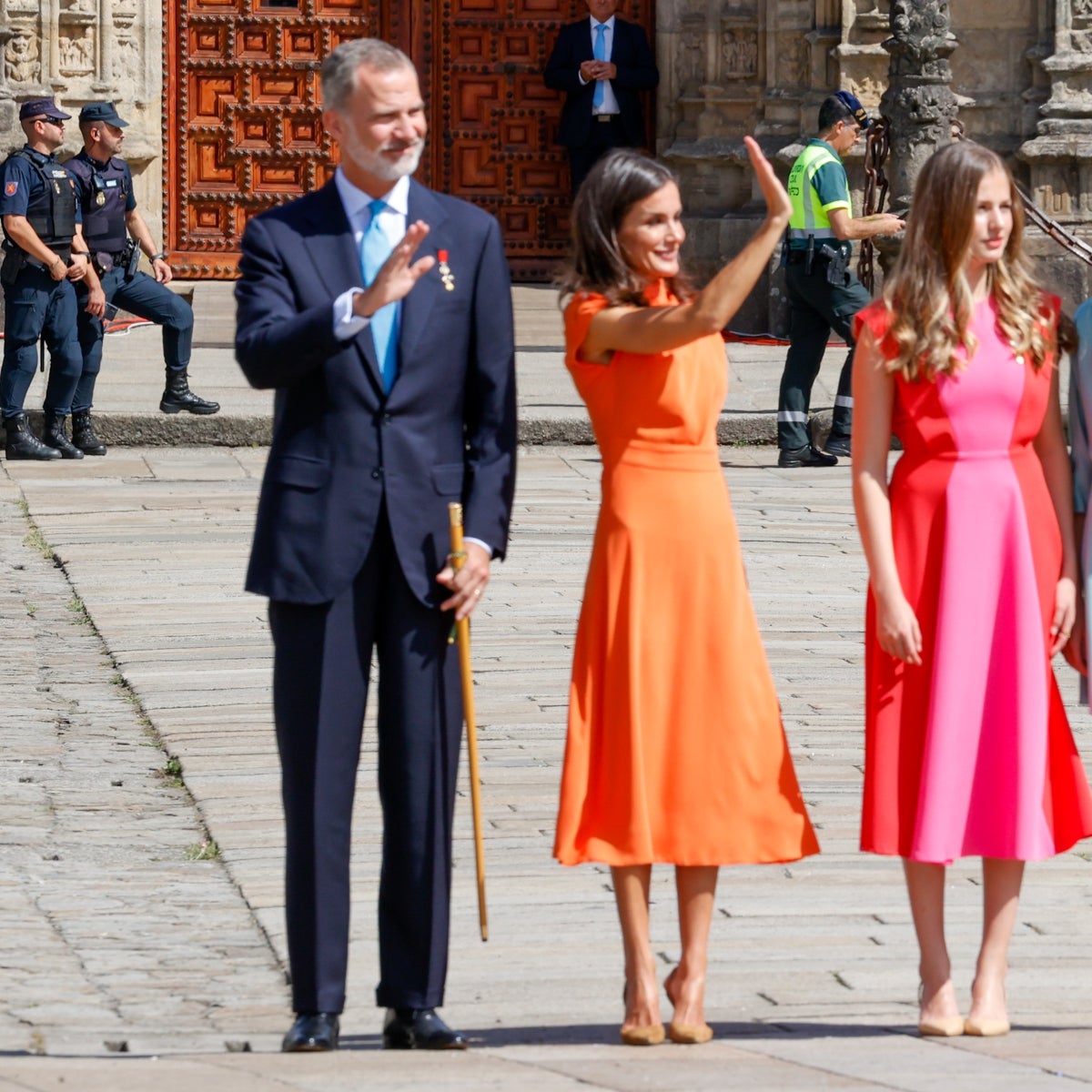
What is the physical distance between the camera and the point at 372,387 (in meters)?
Answer: 4.74

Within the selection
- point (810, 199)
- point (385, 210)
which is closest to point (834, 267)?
point (810, 199)

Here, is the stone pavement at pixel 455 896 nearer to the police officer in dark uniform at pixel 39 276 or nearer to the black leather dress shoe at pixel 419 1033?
the black leather dress shoe at pixel 419 1033

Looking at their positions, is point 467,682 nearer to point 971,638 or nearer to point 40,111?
point 971,638

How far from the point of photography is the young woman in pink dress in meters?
4.88

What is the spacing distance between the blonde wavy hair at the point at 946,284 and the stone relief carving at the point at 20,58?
15280 mm

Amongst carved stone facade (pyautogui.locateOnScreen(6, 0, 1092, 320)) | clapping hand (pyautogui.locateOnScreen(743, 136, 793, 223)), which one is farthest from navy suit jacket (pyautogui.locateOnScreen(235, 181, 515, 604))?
carved stone facade (pyautogui.locateOnScreen(6, 0, 1092, 320))

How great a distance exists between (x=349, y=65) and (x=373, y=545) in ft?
2.85

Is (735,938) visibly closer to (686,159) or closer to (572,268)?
(572,268)

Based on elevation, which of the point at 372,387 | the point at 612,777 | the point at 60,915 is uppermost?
the point at 372,387

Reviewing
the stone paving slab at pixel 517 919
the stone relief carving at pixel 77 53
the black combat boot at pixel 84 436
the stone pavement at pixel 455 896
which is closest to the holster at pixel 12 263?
the black combat boot at pixel 84 436

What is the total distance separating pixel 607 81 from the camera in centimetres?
1981

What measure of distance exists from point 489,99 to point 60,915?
15432 millimetres

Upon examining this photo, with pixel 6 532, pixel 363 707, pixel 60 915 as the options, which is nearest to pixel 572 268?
pixel 363 707

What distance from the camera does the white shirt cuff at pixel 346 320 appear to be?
15.0 ft
